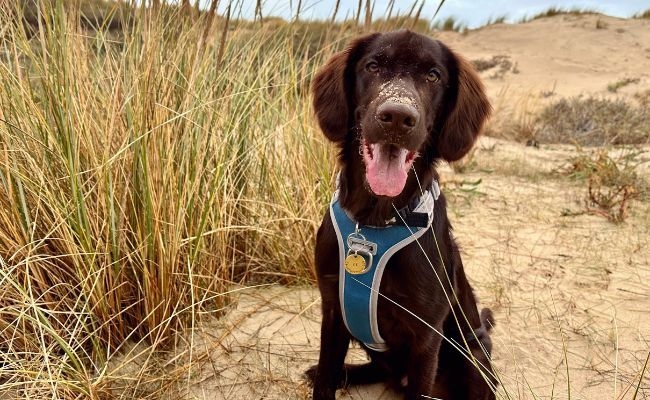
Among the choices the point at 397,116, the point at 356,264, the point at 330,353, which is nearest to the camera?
the point at 397,116

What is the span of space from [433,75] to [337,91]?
14.0 inches

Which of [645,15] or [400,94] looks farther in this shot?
[645,15]

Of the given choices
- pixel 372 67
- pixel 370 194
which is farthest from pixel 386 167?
pixel 372 67

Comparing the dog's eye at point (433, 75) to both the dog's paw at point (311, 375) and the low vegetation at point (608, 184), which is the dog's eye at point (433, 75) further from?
the low vegetation at point (608, 184)

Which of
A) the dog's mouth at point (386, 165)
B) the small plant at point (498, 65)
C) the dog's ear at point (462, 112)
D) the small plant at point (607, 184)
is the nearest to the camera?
the dog's mouth at point (386, 165)

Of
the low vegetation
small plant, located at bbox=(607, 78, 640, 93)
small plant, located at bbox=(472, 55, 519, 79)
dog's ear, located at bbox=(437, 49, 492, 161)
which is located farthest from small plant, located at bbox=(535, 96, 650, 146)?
small plant, located at bbox=(472, 55, 519, 79)

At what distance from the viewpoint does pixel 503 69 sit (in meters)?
17.2

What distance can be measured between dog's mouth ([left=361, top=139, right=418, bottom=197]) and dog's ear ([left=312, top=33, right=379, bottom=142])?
0.24 metres

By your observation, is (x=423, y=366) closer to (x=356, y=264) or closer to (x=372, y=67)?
(x=356, y=264)

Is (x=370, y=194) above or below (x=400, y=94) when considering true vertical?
below

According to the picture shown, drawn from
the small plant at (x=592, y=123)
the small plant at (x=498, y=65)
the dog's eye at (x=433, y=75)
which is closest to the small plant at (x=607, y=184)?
the small plant at (x=592, y=123)

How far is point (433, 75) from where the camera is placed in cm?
199

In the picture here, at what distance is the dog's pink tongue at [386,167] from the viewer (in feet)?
5.83

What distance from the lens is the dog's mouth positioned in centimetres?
177
